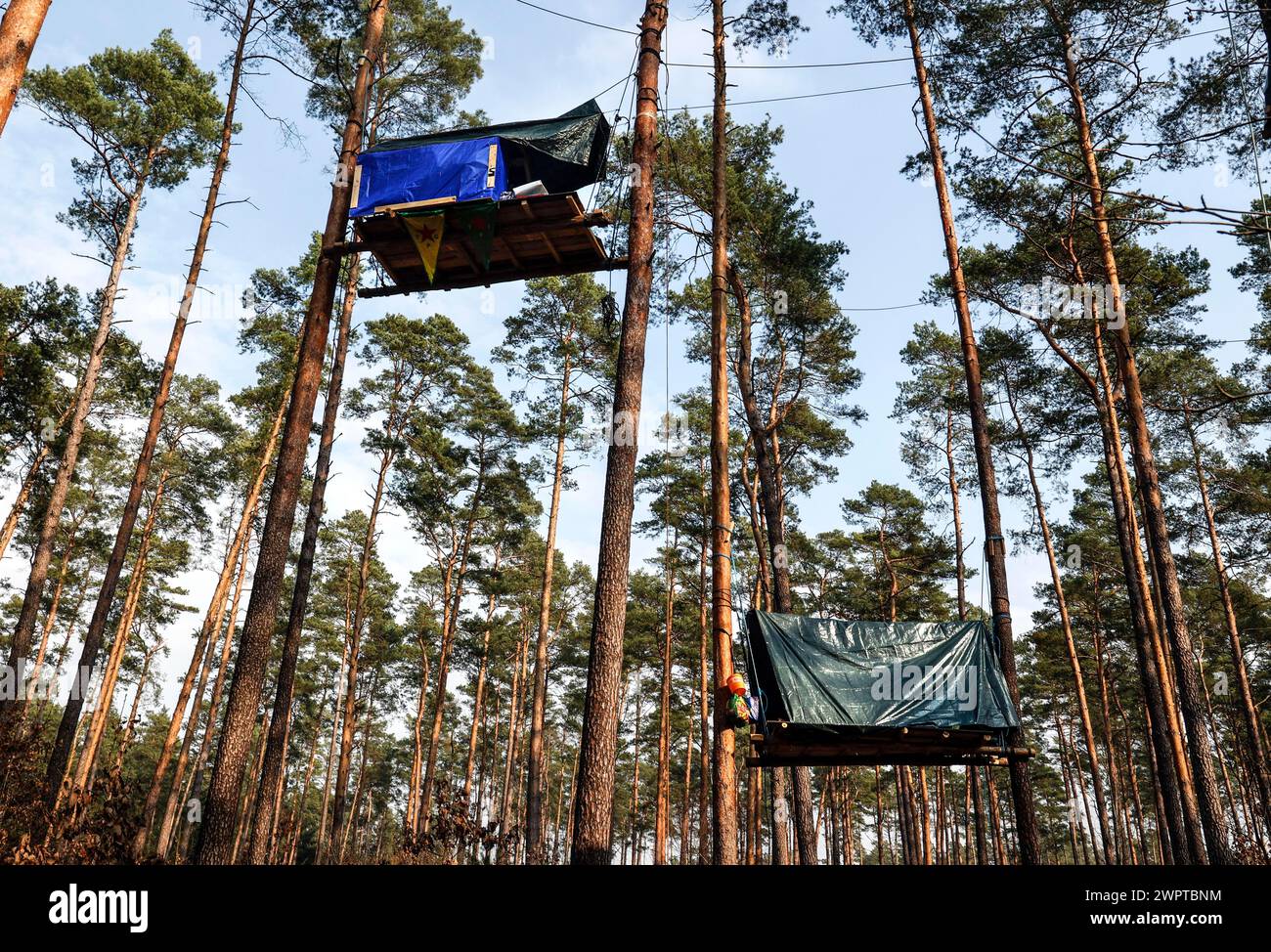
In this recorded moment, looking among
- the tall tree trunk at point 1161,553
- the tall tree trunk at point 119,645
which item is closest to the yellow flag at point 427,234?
the tall tree trunk at point 1161,553

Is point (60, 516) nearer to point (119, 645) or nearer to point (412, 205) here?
point (412, 205)

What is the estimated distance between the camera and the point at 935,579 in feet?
83.7

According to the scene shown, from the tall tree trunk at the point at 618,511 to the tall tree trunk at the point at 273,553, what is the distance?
10.2 ft

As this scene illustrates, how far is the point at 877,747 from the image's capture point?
8.21 metres

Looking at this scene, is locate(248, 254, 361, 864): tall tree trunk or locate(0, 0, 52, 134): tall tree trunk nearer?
locate(0, 0, 52, 134): tall tree trunk

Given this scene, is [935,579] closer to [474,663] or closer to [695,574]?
[695,574]

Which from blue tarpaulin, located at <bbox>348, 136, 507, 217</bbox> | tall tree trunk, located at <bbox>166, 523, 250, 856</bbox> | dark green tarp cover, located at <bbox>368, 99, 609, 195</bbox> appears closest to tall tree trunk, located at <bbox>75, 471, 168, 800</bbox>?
tall tree trunk, located at <bbox>166, 523, 250, 856</bbox>

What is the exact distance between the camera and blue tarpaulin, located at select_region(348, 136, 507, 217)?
8250 mm

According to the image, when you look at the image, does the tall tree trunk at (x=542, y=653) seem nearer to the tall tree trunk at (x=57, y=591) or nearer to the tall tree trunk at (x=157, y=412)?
the tall tree trunk at (x=157, y=412)

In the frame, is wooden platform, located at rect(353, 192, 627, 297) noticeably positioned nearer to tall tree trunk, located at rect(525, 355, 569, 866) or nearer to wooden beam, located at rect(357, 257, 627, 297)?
wooden beam, located at rect(357, 257, 627, 297)

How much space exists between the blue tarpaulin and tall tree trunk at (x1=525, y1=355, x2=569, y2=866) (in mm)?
11628

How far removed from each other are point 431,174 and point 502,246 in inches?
42.1

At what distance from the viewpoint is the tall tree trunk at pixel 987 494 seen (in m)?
8.74
